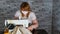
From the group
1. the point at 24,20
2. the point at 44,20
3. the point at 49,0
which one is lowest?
the point at 44,20

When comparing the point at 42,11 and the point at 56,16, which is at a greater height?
the point at 42,11

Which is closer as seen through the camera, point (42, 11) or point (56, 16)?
point (56, 16)

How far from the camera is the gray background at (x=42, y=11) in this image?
326 cm

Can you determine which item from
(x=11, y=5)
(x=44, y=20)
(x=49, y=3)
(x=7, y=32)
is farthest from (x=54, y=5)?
(x=7, y=32)

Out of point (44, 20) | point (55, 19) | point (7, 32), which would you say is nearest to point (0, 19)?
point (44, 20)

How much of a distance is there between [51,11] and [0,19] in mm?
1205

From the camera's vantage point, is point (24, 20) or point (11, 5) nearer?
point (24, 20)

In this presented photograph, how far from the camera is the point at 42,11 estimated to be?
3.40 m

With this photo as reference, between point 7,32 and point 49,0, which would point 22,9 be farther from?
point 49,0

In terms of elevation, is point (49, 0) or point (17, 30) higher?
point (49, 0)

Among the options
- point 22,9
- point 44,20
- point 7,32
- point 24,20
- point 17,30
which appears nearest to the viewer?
point 17,30

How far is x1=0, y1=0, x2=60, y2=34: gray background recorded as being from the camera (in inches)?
128

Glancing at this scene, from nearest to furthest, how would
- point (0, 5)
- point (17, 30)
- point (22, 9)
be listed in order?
point (17, 30) → point (22, 9) → point (0, 5)

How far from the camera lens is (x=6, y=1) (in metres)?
3.26
